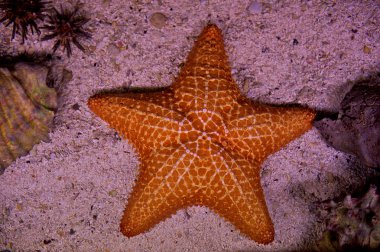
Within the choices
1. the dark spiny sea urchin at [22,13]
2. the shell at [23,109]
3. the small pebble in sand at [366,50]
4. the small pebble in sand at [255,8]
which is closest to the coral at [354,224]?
the small pebble in sand at [366,50]

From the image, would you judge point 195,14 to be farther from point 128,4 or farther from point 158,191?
point 158,191

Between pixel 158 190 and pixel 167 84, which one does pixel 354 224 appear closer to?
pixel 158 190

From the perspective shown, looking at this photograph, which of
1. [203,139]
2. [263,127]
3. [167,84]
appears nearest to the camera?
[203,139]

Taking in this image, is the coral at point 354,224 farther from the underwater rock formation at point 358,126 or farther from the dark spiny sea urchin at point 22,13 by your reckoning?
the dark spiny sea urchin at point 22,13

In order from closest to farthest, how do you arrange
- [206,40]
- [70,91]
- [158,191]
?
1. [158,191]
2. [206,40]
3. [70,91]

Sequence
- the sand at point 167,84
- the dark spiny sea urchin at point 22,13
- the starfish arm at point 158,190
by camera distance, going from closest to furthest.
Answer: the starfish arm at point 158,190
the dark spiny sea urchin at point 22,13
the sand at point 167,84

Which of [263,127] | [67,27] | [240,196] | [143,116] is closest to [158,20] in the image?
[67,27]

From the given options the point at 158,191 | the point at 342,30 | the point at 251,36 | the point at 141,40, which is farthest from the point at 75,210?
the point at 342,30
